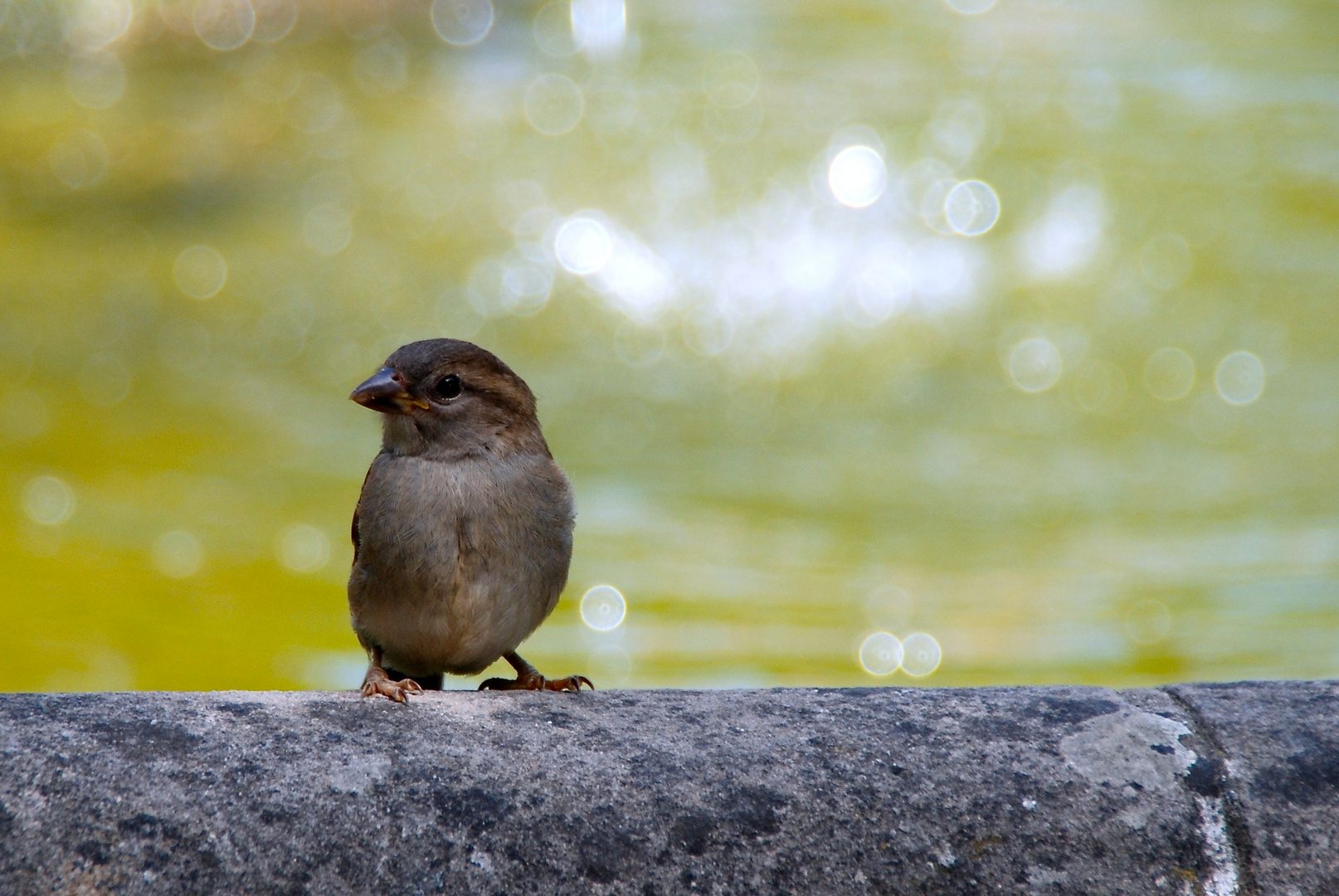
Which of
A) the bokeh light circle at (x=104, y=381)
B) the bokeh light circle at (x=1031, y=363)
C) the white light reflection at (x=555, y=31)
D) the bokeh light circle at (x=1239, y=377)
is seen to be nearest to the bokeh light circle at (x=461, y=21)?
the white light reflection at (x=555, y=31)

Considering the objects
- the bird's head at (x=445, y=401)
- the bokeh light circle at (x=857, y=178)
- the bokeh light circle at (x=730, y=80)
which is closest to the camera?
the bird's head at (x=445, y=401)

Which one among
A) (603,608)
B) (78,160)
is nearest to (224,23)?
(78,160)

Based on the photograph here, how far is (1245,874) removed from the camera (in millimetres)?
2301

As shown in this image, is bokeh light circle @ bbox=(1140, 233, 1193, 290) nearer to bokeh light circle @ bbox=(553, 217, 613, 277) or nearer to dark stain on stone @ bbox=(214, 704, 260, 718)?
bokeh light circle @ bbox=(553, 217, 613, 277)

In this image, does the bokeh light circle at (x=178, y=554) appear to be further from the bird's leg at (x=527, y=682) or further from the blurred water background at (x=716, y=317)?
the bird's leg at (x=527, y=682)

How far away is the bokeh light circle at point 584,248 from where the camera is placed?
12.0 meters

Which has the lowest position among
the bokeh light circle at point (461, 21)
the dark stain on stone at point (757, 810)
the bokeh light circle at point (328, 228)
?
the dark stain on stone at point (757, 810)

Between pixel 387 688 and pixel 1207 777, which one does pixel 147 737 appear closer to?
pixel 387 688

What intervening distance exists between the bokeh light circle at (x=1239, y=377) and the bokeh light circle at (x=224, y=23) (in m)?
9.59

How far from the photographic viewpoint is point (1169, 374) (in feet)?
38.6

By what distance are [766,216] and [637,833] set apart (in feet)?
33.7

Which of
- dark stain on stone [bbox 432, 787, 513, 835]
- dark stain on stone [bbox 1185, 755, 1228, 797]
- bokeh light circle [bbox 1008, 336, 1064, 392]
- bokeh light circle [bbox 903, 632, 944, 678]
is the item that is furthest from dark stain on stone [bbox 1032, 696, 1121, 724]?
bokeh light circle [bbox 1008, 336, 1064, 392]

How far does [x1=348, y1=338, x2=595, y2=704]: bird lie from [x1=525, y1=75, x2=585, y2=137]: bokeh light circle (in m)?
10.0

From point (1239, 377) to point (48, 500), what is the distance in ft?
30.8
